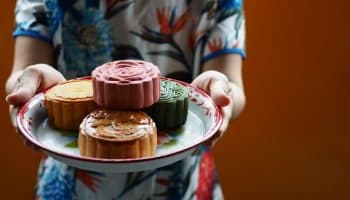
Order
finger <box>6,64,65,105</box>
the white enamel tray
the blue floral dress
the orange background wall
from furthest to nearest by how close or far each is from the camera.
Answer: the orange background wall
the blue floral dress
finger <box>6,64,65,105</box>
the white enamel tray

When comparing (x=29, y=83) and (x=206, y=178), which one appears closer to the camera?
(x=29, y=83)

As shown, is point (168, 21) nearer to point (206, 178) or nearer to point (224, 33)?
point (224, 33)

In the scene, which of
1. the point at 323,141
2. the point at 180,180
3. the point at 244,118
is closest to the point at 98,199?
the point at 180,180

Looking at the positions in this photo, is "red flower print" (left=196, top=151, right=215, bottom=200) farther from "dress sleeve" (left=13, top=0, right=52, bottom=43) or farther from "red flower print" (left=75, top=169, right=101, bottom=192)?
"dress sleeve" (left=13, top=0, right=52, bottom=43)

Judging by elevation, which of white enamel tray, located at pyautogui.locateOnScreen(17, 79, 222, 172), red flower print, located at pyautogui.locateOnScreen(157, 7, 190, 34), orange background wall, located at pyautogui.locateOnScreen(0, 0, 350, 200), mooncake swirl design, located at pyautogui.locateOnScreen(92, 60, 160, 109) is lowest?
orange background wall, located at pyautogui.locateOnScreen(0, 0, 350, 200)

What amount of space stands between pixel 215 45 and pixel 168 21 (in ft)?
0.24

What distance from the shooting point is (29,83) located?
0.67m

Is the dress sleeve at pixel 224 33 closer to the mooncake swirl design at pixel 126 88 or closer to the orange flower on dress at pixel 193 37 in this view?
the orange flower on dress at pixel 193 37

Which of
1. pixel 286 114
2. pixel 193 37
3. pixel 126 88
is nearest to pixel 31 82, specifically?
A: pixel 126 88

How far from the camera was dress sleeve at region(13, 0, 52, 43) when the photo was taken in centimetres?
81

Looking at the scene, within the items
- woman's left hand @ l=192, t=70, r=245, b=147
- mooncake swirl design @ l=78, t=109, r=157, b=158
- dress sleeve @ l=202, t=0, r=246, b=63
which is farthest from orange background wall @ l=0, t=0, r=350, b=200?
mooncake swirl design @ l=78, t=109, r=157, b=158

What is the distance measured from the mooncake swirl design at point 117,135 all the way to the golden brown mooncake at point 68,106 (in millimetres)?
31

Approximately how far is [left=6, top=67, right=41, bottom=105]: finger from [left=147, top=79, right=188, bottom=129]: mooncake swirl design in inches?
5.4

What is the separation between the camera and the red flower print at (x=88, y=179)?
2.68ft
